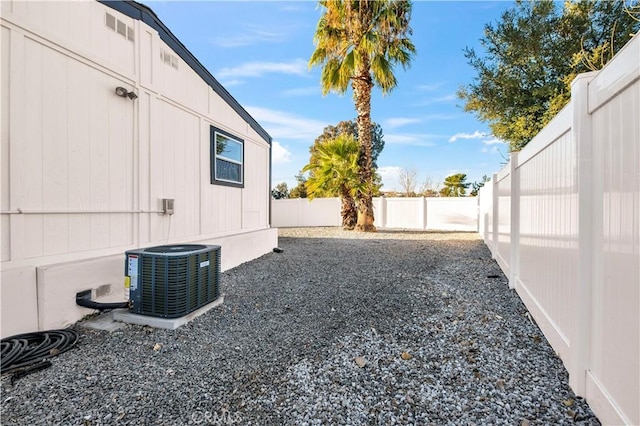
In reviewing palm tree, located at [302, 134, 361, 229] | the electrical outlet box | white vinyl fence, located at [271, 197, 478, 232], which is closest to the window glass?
the electrical outlet box

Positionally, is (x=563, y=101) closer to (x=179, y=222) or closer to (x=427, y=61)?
(x=427, y=61)

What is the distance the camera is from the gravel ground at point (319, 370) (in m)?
1.86

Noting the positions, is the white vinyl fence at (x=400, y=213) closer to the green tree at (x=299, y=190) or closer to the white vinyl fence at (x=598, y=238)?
the green tree at (x=299, y=190)

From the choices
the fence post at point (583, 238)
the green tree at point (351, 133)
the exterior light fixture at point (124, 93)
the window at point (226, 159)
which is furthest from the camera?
the green tree at point (351, 133)

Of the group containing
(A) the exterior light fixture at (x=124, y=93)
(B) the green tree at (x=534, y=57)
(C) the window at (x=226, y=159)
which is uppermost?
(B) the green tree at (x=534, y=57)

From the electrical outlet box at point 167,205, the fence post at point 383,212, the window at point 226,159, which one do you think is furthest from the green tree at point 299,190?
the electrical outlet box at point 167,205

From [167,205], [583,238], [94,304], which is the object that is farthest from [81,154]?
[583,238]

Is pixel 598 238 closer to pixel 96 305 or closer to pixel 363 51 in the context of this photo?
pixel 96 305

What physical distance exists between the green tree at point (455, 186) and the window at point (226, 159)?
53.9ft

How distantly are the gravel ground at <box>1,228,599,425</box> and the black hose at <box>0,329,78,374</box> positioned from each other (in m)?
0.11

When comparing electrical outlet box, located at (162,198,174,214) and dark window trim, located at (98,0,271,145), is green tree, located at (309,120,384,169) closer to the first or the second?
dark window trim, located at (98,0,271,145)

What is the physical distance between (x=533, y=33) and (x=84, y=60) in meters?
12.1

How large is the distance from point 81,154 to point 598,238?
14.9ft

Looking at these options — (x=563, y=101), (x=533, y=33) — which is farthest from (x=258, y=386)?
(x=533, y=33)
